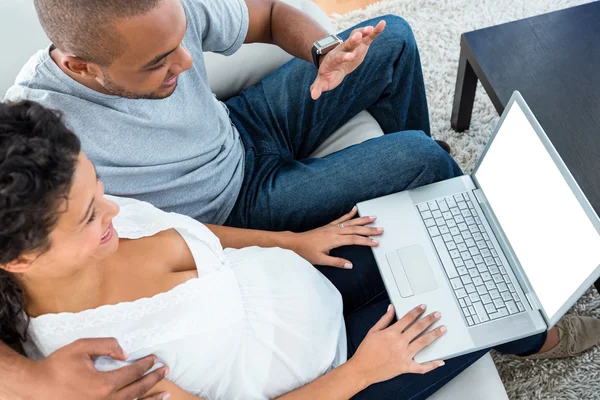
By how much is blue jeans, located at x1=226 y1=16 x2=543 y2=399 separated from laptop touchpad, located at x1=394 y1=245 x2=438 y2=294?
0.24 feet

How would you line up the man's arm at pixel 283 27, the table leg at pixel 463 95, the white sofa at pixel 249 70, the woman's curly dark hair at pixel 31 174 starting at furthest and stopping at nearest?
the table leg at pixel 463 95
the man's arm at pixel 283 27
the white sofa at pixel 249 70
the woman's curly dark hair at pixel 31 174

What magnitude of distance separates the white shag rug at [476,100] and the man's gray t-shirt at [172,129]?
789 mm

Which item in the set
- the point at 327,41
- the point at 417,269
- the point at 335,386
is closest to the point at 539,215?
the point at 417,269

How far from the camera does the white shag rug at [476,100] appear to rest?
145cm

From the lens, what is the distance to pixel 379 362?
41.1 inches

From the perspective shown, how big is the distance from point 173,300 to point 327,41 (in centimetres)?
68

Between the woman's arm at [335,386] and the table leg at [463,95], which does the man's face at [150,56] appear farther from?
the table leg at [463,95]

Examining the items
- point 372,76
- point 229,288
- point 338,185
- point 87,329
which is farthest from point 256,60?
point 87,329

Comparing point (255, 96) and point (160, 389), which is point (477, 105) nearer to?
point (255, 96)

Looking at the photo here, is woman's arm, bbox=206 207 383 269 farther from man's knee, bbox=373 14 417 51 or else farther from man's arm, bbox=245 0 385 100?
man's knee, bbox=373 14 417 51

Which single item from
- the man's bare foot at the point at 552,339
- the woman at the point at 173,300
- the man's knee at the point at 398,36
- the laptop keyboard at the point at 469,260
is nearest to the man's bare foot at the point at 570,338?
the man's bare foot at the point at 552,339

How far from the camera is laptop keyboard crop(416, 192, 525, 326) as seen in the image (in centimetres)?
111

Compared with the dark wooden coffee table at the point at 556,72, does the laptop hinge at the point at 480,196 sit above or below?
below

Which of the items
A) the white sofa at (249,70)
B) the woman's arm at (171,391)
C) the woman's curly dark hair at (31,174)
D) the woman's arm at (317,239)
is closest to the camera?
the woman's curly dark hair at (31,174)
